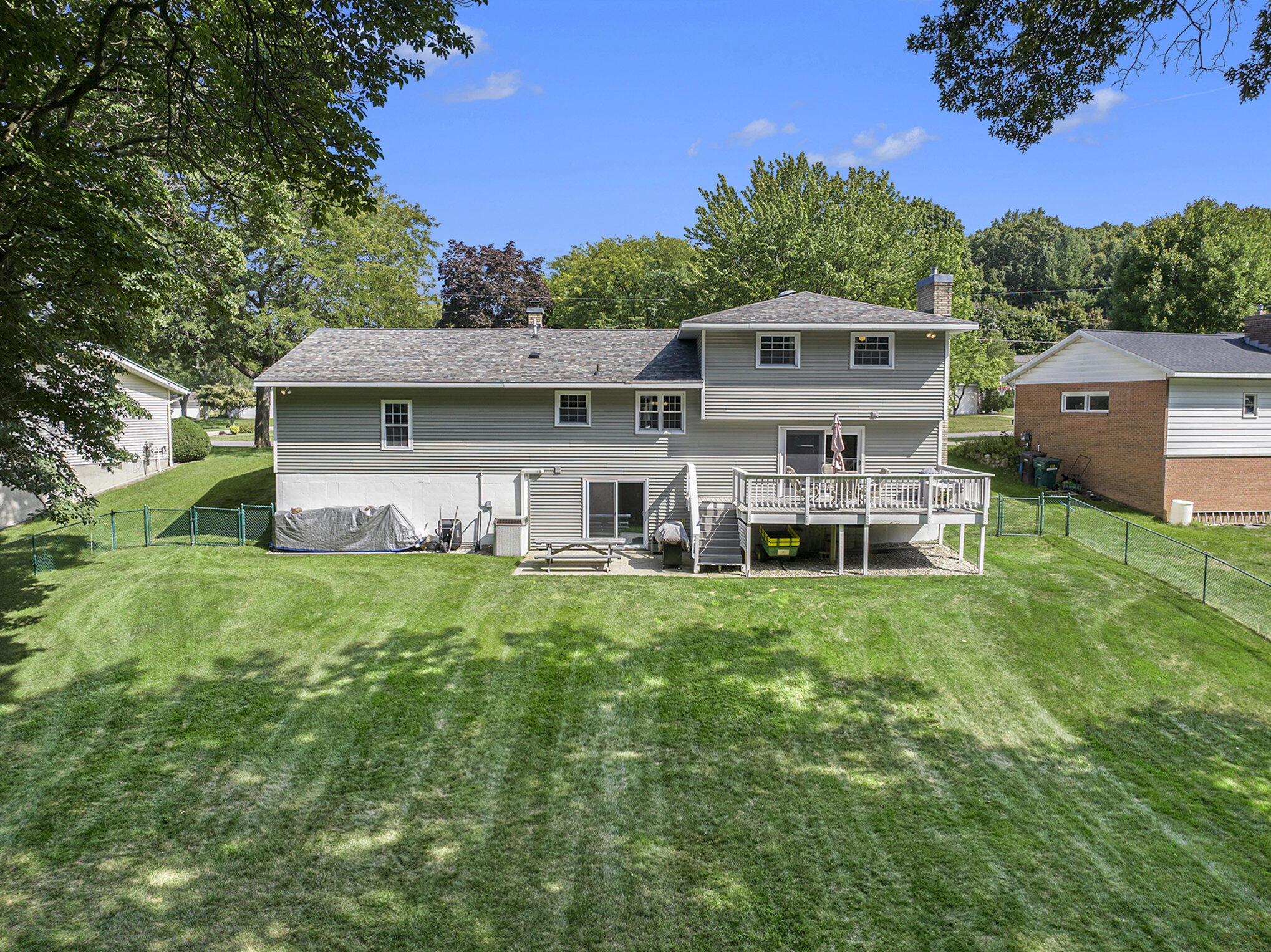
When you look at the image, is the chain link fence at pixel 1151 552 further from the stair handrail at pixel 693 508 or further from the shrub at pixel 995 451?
the stair handrail at pixel 693 508

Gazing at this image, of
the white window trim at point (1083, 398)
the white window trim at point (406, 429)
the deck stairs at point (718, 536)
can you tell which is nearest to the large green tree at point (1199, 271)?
the white window trim at point (1083, 398)

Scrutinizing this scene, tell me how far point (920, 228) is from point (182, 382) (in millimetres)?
73787

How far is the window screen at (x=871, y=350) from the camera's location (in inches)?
781

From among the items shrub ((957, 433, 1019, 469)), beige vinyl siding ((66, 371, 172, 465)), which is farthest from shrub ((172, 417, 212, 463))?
shrub ((957, 433, 1019, 469))

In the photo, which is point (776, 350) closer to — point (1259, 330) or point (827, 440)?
point (827, 440)

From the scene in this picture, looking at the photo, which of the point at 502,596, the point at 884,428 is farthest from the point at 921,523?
the point at 502,596

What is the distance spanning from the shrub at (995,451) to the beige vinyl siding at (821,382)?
37.6 ft

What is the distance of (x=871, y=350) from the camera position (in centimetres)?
1989

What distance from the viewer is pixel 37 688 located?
12844 millimetres

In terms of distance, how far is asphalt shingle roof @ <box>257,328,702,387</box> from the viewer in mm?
20188

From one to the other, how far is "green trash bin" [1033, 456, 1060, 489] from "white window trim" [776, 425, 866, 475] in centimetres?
1023

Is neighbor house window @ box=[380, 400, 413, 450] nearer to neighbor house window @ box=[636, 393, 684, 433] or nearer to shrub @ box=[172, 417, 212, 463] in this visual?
neighbor house window @ box=[636, 393, 684, 433]

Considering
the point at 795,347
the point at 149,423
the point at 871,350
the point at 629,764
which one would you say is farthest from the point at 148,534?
the point at 871,350

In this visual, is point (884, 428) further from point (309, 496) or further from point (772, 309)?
point (309, 496)
